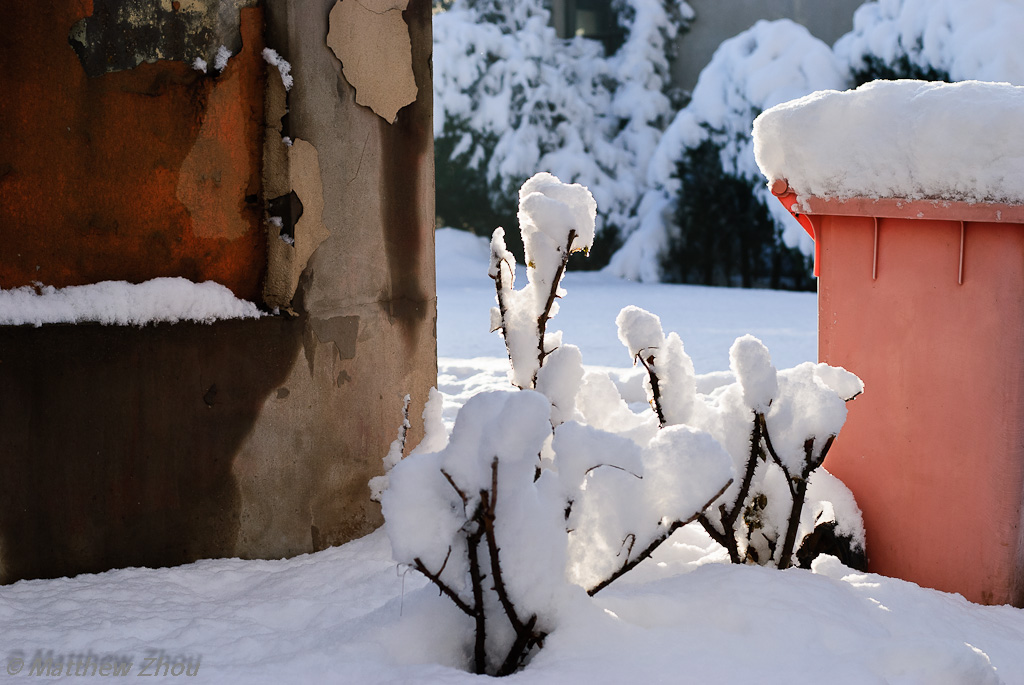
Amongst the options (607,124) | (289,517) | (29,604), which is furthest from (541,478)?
(607,124)

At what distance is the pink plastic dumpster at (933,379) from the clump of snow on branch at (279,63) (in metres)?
1.55

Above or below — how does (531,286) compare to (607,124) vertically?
below

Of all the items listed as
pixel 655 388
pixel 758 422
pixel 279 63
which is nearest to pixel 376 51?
pixel 279 63

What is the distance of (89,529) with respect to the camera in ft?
8.70

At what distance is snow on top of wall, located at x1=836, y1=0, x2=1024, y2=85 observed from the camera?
9844mm

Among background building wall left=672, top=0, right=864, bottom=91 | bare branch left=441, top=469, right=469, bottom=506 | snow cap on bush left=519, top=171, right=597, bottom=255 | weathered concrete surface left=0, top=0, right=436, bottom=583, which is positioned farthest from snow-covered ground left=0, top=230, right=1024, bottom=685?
background building wall left=672, top=0, right=864, bottom=91

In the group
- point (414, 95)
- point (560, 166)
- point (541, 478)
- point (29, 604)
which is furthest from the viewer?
point (560, 166)

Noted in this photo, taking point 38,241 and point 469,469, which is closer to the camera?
point 469,469

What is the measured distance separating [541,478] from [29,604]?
4.76 ft

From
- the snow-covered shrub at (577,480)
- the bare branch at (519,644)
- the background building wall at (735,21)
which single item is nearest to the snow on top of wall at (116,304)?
the snow-covered shrub at (577,480)

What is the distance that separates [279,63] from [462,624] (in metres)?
1.70

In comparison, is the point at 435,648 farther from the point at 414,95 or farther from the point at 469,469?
the point at 414,95

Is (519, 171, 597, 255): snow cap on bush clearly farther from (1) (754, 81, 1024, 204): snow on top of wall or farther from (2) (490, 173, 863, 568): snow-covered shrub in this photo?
(1) (754, 81, 1024, 204): snow on top of wall

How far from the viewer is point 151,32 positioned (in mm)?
2621
